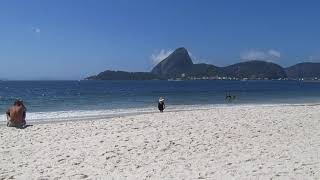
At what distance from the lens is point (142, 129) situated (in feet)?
53.1

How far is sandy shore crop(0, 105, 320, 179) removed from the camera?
9984 mm

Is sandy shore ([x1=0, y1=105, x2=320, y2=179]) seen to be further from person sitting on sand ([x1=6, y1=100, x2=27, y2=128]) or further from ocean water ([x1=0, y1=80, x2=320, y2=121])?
ocean water ([x1=0, y1=80, x2=320, y2=121])

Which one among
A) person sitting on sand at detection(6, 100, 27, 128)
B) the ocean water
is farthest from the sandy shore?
the ocean water

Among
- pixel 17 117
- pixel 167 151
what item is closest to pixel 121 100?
pixel 17 117

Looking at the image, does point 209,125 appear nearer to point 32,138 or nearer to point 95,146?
point 95,146

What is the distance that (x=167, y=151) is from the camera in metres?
12.3

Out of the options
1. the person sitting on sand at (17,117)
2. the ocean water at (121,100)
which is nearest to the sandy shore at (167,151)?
the person sitting on sand at (17,117)

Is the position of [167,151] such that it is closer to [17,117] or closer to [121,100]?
[17,117]

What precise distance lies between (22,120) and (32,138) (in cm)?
437

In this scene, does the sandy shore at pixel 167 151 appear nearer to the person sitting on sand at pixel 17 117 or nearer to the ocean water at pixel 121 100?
the person sitting on sand at pixel 17 117

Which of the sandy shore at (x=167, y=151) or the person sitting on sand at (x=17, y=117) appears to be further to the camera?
the person sitting on sand at (x=17, y=117)

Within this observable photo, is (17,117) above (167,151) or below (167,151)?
above

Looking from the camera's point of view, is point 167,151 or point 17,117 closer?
point 167,151

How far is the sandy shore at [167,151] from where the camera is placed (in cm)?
998
